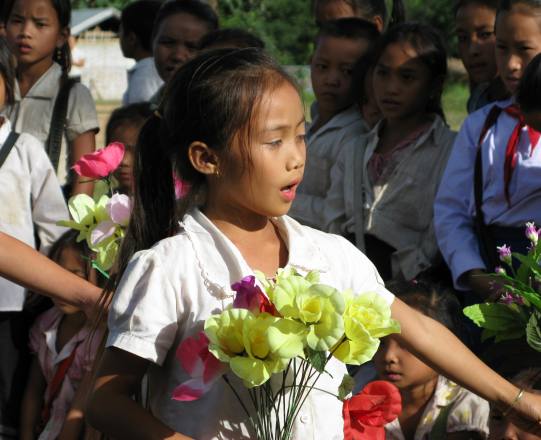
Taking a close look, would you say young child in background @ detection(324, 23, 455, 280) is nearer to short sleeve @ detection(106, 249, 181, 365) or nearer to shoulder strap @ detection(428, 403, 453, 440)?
shoulder strap @ detection(428, 403, 453, 440)

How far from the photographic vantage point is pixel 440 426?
150 inches

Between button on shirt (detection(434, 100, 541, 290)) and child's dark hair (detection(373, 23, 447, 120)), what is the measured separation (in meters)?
0.44

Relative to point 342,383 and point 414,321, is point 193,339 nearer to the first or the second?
point 342,383

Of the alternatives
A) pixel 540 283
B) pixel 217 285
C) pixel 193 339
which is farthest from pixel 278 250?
pixel 540 283

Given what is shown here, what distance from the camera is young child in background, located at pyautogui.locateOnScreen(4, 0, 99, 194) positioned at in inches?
206

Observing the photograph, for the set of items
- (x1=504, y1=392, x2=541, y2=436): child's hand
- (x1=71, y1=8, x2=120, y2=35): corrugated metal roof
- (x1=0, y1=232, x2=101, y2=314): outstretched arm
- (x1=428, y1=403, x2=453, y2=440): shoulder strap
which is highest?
(x1=0, y1=232, x2=101, y2=314): outstretched arm

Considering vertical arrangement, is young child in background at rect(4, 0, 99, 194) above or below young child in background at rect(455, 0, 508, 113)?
below

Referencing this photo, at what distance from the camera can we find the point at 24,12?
5516 mm

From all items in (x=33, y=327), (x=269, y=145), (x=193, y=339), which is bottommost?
(x=33, y=327)

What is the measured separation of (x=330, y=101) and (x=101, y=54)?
26175 mm

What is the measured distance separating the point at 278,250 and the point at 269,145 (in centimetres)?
28

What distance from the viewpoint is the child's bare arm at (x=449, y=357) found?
2674 mm

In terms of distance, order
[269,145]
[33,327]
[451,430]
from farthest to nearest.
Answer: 1. [33,327]
2. [451,430]
3. [269,145]

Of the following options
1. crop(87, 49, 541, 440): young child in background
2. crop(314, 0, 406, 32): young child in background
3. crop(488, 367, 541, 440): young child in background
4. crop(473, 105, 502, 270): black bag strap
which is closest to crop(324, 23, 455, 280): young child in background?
crop(473, 105, 502, 270): black bag strap
